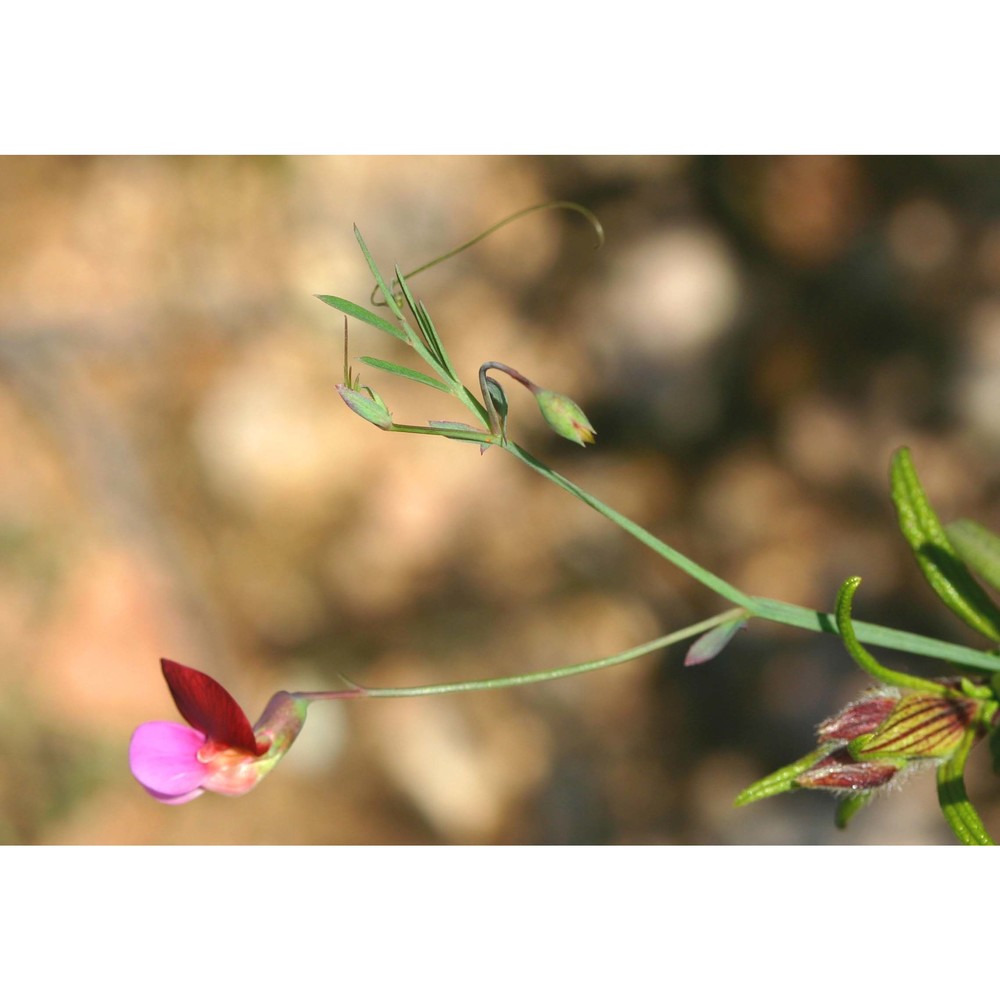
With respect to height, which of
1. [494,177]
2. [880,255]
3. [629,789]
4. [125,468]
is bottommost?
[629,789]

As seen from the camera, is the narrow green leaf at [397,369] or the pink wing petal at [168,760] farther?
the pink wing petal at [168,760]

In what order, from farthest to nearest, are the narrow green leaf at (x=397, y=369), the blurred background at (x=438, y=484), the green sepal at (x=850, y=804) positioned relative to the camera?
the blurred background at (x=438, y=484)
the green sepal at (x=850, y=804)
the narrow green leaf at (x=397, y=369)

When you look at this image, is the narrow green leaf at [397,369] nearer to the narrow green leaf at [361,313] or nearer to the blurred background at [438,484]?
the narrow green leaf at [361,313]

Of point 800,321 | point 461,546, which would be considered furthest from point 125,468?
point 800,321

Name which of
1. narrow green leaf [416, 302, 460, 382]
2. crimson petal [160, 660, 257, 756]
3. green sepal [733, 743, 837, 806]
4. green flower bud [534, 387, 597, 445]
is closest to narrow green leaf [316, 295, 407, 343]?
narrow green leaf [416, 302, 460, 382]

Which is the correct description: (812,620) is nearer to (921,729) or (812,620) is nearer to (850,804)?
(921,729)

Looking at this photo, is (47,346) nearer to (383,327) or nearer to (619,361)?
(619,361)

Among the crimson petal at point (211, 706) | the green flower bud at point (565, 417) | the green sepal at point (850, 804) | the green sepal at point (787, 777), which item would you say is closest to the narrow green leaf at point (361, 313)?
the green flower bud at point (565, 417)
